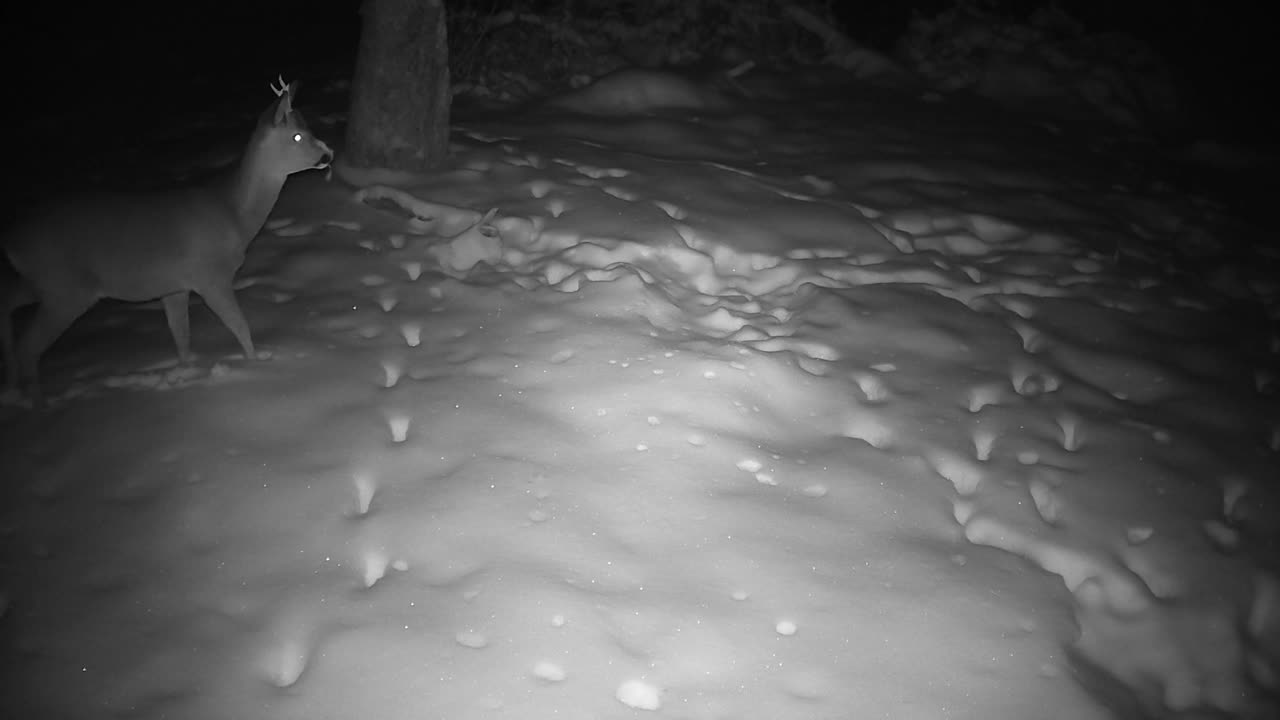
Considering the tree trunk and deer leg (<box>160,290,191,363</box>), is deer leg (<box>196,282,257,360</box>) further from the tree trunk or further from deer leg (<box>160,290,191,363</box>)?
the tree trunk

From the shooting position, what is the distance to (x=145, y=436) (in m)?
2.75

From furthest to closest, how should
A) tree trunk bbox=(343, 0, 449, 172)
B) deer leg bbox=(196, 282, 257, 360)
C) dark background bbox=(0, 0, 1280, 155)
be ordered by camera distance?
dark background bbox=(0, 0, 1280, 155) → tree trunk bbox=(343, 0, 449, 172) → deer leg bbox=(196, 282, 257, 360)

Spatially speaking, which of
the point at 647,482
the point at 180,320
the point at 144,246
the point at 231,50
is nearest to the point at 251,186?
the point at 144,246

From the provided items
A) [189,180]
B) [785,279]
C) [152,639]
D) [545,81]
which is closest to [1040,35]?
[545,81]

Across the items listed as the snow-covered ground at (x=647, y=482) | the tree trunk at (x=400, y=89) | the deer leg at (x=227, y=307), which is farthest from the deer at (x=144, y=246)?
the tree trunk at (x=400, y=89)

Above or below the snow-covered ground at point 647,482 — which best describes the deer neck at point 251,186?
above

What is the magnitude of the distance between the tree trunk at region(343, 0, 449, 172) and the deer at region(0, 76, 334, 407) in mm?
1967

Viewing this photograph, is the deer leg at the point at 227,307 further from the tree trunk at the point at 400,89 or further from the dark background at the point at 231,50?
the dark background at the point at 231,50

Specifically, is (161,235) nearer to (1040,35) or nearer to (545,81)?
(545,81)

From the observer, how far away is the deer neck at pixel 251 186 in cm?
290

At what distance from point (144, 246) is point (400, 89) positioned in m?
2.46

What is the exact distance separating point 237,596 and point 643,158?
409 cm

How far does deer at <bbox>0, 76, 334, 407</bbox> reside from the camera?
261 cm

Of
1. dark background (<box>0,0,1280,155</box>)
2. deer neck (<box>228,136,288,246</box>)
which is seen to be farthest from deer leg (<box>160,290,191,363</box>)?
dark background (<box>0,0,1280,155</box>)
